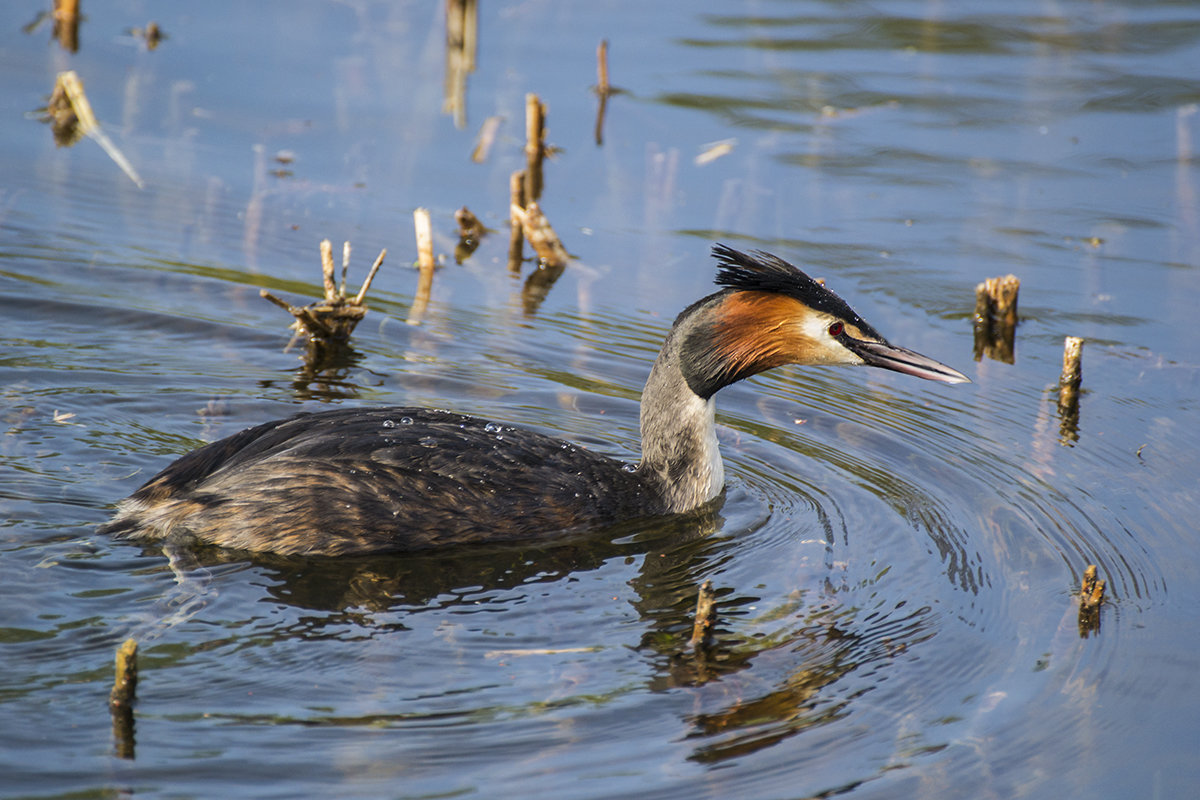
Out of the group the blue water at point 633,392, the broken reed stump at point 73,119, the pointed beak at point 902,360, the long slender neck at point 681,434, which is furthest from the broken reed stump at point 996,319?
the broken reed stump at point 73,119

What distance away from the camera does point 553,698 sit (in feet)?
16.4

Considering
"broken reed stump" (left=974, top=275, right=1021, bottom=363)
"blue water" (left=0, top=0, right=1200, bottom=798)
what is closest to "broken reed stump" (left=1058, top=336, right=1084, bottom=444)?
"blue water" (left=0, top=0, right=1200, bottom=798)

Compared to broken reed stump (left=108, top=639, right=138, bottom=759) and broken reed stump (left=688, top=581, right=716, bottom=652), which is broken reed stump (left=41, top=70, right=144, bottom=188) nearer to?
broken reed stump (left=108, top=639, right=138, bottom=759)

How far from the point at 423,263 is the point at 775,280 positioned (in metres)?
3.13

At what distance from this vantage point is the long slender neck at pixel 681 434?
677cm

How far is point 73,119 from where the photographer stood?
10594mm

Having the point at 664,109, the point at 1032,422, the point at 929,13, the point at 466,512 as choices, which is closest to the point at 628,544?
the point at 466,512

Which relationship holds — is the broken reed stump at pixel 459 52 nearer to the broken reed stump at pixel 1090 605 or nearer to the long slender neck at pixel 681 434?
the long slender neck at pixel 681 434

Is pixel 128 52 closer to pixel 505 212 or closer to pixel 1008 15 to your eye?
pixel 505 212

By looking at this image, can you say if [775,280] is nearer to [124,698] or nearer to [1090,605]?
[1090,605]

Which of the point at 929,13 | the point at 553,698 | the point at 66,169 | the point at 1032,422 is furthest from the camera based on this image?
the point at 929,13

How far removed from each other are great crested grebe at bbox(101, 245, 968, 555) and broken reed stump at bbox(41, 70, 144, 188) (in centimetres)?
467

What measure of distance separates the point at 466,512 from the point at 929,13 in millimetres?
9473

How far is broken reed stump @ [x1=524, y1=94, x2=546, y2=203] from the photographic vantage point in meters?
10.4
